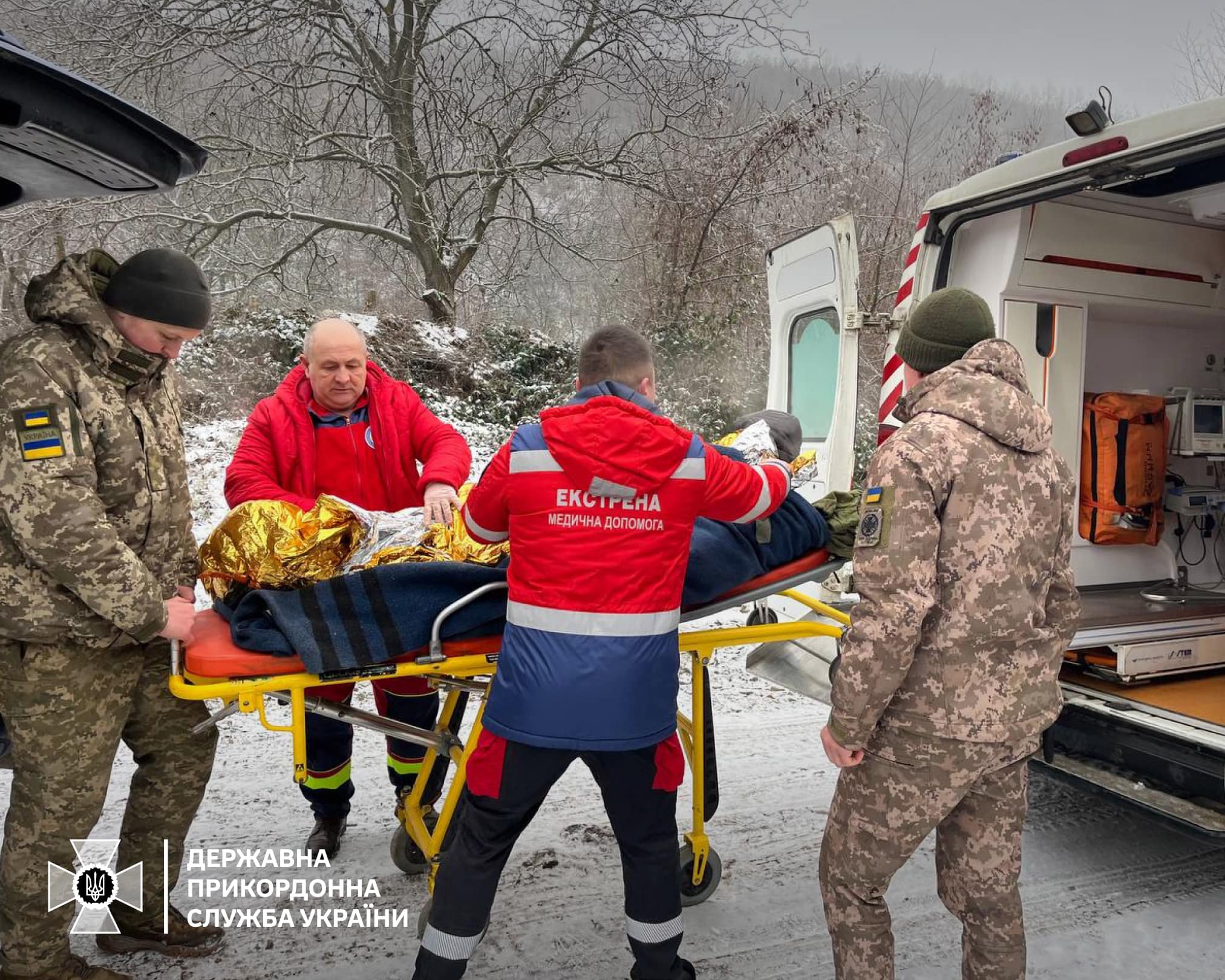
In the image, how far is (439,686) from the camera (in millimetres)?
2715

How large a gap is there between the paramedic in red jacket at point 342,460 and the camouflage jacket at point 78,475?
0.64 metres

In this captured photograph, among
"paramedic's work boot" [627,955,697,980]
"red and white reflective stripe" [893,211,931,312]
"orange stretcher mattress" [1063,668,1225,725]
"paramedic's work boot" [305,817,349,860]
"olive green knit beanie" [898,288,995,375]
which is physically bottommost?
"paramedic's work boot" [305,817,349,860]

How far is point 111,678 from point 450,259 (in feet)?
31.8

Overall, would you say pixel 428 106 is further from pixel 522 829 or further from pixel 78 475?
pixel 522 829

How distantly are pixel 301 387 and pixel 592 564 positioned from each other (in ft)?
5.24

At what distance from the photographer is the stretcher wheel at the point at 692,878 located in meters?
2.95

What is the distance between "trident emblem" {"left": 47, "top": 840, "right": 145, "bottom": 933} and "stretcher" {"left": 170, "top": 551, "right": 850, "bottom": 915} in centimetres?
49

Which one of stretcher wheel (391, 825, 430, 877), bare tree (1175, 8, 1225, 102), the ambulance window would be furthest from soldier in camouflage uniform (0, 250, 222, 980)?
bare tree (1175, 8, 1225, 102)

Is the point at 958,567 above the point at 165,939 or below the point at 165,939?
above

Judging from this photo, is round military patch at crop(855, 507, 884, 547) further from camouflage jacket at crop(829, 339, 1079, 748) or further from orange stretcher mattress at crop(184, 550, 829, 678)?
orange stretcher mattress at crop(184, 550, 829, 678)

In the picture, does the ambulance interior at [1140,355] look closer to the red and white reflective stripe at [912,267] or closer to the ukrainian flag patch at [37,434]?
the red and white reflective stripe at [912,267]

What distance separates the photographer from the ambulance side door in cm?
408

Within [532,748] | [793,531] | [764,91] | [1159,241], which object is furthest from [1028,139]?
[532,748]

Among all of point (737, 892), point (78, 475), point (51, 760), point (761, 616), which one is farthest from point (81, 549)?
point (761, 616)
